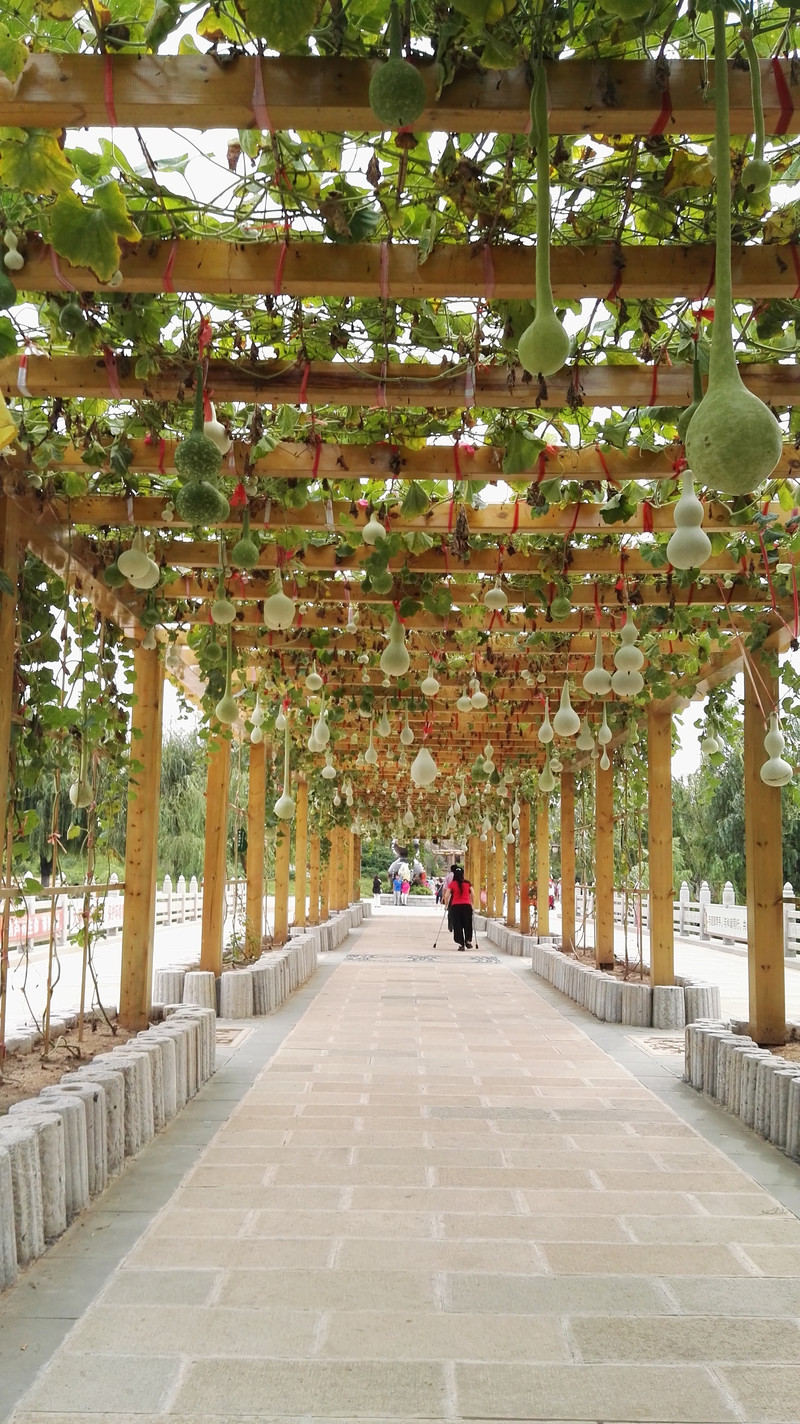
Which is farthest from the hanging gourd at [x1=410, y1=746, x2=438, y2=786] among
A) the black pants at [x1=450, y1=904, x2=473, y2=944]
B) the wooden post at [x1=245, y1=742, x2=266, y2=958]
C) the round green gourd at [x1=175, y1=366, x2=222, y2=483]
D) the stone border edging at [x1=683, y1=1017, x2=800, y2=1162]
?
the black pants at [x1=450, y1=904, x2=473, y2=944]

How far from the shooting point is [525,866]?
16578 millimetres

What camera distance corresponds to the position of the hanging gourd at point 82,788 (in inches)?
182

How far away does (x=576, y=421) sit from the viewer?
12.8 ft

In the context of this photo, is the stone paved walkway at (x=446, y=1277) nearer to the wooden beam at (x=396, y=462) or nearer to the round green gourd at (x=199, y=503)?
the round green gourd at (x=199, y=503)

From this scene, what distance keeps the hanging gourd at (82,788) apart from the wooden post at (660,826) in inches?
179

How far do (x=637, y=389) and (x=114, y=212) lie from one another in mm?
1837

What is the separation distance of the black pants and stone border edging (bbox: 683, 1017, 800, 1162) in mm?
10065

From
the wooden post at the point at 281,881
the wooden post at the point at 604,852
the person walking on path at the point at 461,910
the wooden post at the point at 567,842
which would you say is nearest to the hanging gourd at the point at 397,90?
the wooden post at the point at 604,852

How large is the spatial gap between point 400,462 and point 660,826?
477 cm

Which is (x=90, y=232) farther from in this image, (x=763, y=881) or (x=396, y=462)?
(x=763, y=881)

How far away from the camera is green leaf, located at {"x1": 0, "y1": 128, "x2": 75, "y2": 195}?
2.16 metres

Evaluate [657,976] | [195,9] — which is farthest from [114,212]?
[657,976]

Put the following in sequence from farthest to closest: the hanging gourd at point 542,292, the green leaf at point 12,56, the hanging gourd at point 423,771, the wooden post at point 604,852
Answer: the wooden post at point 604,852 → the hanging gourd at point 423,771 → the green leaf at point 12,56 → the hanging gourd at point 542,292

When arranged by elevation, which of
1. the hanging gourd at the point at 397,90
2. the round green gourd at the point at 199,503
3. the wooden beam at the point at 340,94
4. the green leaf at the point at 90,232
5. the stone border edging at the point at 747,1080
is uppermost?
the wooden beam at the point at 340,94
